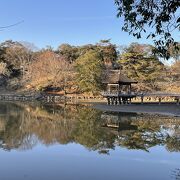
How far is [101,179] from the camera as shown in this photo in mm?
9938

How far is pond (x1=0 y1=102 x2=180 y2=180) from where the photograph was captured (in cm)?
1073

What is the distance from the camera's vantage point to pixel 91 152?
1441cm

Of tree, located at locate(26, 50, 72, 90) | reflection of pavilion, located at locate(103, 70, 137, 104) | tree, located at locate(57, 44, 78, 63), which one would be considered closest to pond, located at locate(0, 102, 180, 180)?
reflection of pavilion, located at locate(103, 70, 137, 104)

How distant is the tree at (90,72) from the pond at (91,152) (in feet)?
96.0

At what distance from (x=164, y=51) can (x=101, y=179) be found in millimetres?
3953

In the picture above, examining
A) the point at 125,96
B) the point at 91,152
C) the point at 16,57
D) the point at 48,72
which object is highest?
the point at 16,57

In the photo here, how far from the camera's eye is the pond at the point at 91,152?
10.7 meters

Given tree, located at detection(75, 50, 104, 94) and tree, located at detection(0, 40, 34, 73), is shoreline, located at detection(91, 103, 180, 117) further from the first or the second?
tree, located at detection(0, 40, 34, 73)

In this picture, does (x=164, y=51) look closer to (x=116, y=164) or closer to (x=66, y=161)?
(x=116, y=164)

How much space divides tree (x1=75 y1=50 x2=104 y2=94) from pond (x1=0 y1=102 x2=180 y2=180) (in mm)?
29249

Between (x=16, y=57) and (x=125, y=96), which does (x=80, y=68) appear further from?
(x=16, y=57)

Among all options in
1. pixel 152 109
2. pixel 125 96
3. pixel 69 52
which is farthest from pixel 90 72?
pixel 69 52

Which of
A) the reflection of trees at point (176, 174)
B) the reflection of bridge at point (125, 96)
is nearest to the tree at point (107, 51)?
the reflection of bridge at point (125, 96)

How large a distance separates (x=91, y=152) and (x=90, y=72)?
123 ft
